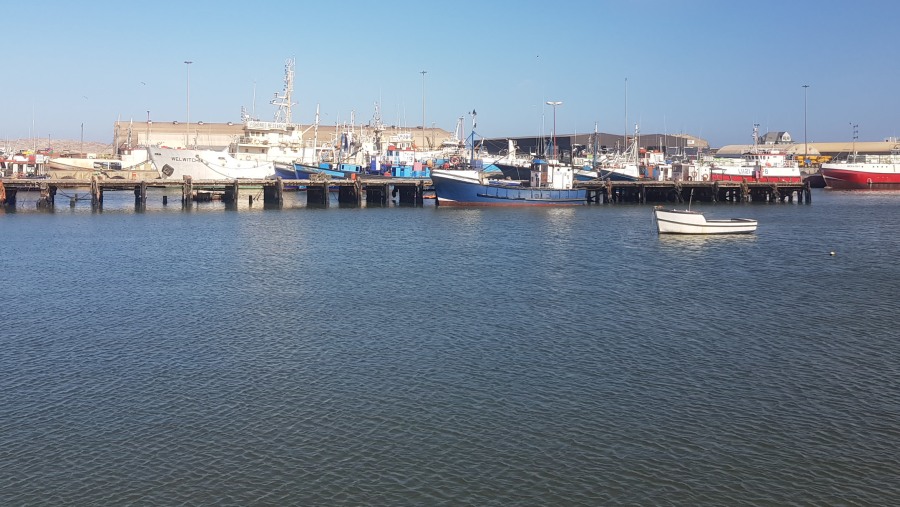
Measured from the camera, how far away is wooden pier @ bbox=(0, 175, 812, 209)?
68.4 meters

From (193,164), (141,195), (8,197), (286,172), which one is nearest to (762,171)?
(286,172)

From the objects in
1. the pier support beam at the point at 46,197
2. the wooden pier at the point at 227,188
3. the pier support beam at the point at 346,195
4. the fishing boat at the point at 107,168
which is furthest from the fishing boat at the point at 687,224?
the fishing boat at the point at 107,168

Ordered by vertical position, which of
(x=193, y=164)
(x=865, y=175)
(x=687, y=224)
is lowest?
(x=687, y=224)

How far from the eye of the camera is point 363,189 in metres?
79.1

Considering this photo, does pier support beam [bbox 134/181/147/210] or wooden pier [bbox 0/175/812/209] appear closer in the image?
pier support beam [bbox 134/181/147/210]

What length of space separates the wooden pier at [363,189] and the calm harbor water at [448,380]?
106 ft

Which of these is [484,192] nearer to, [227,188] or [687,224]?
[227,188]

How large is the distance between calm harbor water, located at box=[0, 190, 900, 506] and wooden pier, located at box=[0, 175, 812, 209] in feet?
106

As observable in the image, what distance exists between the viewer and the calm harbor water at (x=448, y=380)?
13438 mm

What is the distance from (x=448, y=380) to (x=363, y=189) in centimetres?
6157

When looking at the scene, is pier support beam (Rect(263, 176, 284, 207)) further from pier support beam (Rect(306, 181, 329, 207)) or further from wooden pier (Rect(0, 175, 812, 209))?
pier support beam (Rect(306, 181, 329, 207))

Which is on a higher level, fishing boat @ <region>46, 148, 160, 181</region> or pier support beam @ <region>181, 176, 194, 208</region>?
fishing boat @ <region>46, 148, 160, 181</region>

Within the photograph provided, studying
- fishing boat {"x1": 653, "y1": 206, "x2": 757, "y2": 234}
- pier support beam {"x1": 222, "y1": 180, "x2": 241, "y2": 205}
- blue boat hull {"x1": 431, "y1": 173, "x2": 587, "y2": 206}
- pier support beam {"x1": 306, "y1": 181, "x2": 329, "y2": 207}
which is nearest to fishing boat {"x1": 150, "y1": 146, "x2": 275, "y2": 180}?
pier support beam {"x1": 222, "y1": 180, "x2": 241, "y2": 205}

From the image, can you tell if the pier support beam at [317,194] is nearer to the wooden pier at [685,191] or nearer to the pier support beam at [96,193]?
the pier support beam at [96,193]
